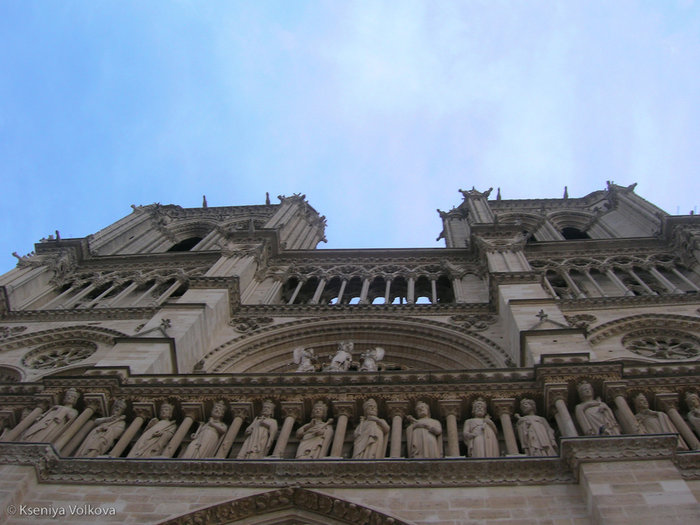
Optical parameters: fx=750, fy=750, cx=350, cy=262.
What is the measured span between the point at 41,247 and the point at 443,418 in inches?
831

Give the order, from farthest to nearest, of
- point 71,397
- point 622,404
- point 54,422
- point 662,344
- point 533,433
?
point 662,344 < point 71,397 < point 54,422 < point 622,404 < point 533,433

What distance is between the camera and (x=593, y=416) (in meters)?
11.0

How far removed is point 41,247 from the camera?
28.2 metres

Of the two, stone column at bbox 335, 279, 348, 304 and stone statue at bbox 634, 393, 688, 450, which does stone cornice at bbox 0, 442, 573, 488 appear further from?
stone column at bbox 335, 279, 348, 304

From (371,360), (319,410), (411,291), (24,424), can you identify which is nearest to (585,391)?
(319,410)

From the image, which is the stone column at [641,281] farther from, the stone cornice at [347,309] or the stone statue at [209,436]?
the stone statue at [209,436]

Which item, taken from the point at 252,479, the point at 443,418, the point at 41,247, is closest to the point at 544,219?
the point at 41,247

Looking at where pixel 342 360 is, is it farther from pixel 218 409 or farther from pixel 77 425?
pixel 77 425

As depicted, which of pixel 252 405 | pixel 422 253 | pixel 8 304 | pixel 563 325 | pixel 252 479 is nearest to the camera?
pixel 252 479

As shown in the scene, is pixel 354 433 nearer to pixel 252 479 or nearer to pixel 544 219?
pixel 252 479

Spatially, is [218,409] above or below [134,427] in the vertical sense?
above

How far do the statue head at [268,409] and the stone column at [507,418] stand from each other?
3561 millimetres

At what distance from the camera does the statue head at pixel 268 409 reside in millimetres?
12164

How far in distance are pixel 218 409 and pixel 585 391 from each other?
5908mm
